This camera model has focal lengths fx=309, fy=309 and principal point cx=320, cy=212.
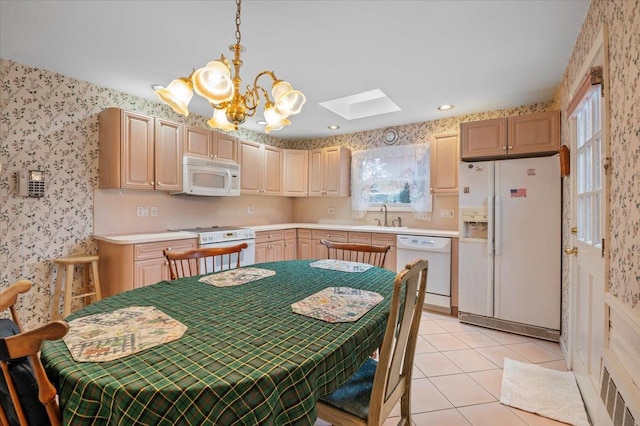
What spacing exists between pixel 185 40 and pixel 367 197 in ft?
10.3

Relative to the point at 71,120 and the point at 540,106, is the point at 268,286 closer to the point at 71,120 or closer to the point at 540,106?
the point at 71,120

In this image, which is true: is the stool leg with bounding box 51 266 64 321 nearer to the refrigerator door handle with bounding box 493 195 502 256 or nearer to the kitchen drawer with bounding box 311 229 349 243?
the kitchen drawer with bounding box 311 229 349 243

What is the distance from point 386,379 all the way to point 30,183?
10.5 feet

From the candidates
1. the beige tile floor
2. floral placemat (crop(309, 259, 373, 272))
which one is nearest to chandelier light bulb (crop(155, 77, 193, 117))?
floral placemat (crop(309, 259, 373, 272))

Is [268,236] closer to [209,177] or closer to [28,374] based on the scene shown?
[209,177]

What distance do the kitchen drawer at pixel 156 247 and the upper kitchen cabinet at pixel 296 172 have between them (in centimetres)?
189

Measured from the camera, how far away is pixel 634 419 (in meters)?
1.05

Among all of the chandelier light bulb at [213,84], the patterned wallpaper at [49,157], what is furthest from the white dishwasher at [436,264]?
the chandelier light bulb at [213,84]

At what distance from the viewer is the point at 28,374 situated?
775 mm

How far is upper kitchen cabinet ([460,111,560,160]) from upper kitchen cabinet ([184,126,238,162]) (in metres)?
2.79

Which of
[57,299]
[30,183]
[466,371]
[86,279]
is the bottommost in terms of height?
[466,371]

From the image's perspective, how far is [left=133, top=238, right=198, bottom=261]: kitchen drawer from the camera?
2.86m

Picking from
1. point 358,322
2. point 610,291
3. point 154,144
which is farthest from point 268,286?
point 154,144

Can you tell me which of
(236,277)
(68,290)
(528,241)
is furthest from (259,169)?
(528,241)
